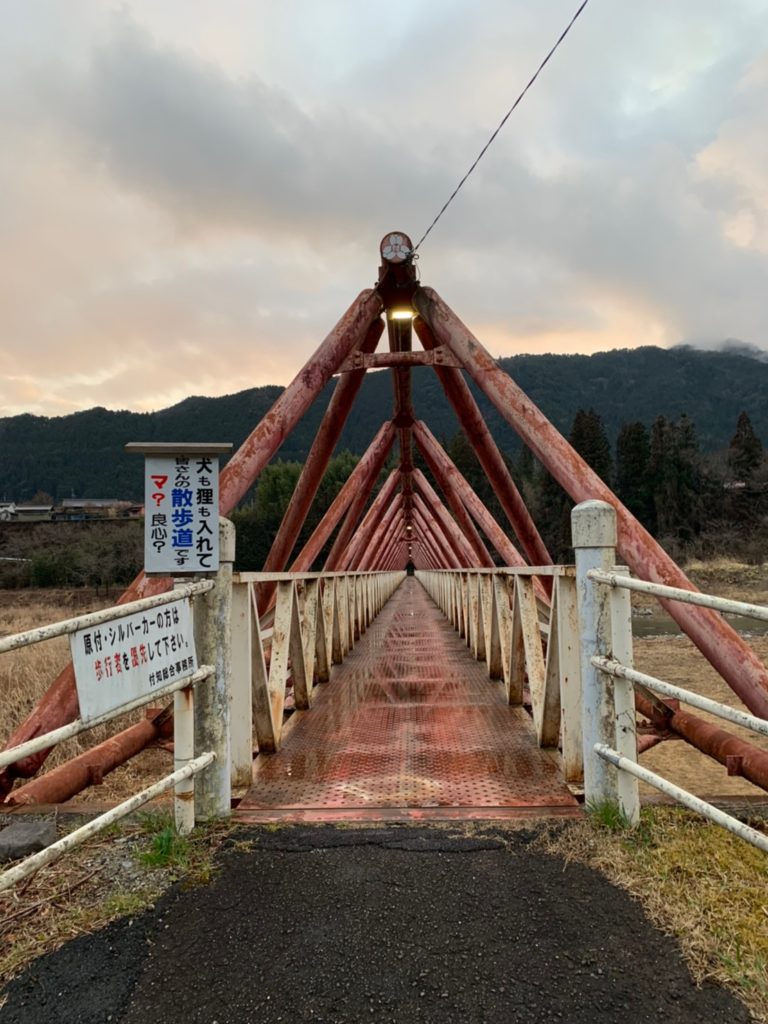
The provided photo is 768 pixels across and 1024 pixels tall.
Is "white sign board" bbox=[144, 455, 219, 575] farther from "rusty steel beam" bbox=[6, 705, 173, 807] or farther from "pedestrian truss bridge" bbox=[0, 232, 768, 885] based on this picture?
"rusty steel beam" bbox=[6, 705, 173, 807]

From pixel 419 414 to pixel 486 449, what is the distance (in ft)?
397

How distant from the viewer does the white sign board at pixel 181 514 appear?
2.73m

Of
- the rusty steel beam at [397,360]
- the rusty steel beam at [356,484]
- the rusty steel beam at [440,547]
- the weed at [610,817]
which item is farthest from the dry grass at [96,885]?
the rusty steel beam at [440,547]

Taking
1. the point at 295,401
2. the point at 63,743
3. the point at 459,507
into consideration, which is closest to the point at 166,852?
the point at 295,401

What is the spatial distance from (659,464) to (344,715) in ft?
164

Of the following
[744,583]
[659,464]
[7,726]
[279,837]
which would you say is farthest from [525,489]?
[279,837]

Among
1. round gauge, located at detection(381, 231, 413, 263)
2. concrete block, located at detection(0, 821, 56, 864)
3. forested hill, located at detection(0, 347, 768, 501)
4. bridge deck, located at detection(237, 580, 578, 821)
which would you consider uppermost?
forested hill, located at detection(0, 347, 768, 501)

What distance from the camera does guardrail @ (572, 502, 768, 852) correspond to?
254 cm

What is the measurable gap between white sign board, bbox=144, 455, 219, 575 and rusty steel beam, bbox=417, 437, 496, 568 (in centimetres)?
772

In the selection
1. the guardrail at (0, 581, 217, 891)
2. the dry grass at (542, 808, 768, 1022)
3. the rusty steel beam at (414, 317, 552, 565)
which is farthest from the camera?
the rusty steel beam at (414, 317, 552, 565)

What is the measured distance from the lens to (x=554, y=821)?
8.57 feet

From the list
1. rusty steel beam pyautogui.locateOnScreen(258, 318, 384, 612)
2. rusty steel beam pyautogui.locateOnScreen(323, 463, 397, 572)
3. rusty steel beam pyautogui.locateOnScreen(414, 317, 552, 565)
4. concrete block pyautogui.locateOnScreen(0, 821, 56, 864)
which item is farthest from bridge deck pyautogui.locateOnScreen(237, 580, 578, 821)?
rusty steel beam pyautogui.locateOnScreen(323, 463, 397, 572)

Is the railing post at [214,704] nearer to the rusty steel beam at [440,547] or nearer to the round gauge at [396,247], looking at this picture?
the round gauge at [396,247]

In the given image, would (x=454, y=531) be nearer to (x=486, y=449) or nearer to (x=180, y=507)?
(x=486, y=449)
